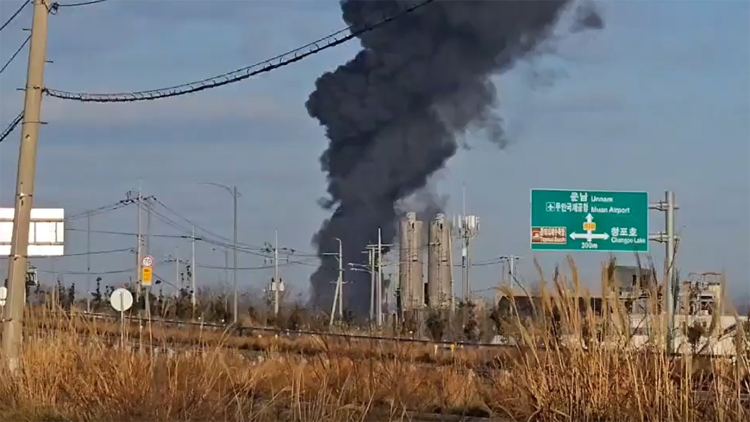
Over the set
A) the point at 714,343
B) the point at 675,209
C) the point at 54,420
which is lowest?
the point at 54,420

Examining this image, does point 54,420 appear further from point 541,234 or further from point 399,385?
point 541,234

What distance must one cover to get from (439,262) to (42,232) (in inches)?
1317

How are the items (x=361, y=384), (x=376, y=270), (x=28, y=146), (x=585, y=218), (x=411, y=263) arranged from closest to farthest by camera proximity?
1. (x=361, y=384)
2. (x=28, y=146)
3. (x=585, y=218)
4. (x=376, y=270)
5. (x=411, y=263)

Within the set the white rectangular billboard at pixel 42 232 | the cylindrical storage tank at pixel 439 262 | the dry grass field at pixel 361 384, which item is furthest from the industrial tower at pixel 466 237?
the dry grass field at pixel 361 384

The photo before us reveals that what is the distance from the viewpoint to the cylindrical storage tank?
218ft

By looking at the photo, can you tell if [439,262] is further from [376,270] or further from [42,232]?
[42,232]

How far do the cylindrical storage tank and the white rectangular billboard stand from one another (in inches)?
1225

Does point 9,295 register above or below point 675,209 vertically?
below

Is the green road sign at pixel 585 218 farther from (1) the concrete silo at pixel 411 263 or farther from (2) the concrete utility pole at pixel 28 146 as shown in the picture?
(1) the concrete silo at pixel 411 263

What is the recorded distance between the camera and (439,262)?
221ft

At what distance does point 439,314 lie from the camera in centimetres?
5234

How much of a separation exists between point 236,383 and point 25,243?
5.60 m

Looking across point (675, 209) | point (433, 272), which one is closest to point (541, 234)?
point (675, 209)

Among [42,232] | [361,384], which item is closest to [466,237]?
[42,232]
